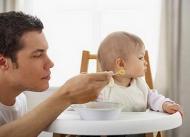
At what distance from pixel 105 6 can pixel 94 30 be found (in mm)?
240

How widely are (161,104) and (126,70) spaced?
0.25 metres

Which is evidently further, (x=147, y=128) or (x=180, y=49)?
(x=180, y=49)

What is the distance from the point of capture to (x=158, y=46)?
2801mm

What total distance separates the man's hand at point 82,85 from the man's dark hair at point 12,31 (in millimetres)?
240

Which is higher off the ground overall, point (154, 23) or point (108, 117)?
point (154, 23)

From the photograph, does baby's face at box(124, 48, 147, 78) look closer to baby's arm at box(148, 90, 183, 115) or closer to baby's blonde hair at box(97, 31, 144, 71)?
baby's blonde hair at box(97, 31, 144, 71)

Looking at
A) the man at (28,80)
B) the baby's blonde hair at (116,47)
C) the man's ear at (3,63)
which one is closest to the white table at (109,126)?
the man at (28,80)

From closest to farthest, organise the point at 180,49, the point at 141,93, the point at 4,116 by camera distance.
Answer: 1. the point at 4,116
2. the point at 141,93
3. the point at 180,49

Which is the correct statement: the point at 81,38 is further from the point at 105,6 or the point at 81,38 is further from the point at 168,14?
the point at 168,14

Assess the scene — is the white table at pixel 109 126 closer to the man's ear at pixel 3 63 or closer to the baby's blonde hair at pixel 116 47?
the man's ear at pixel 3 63

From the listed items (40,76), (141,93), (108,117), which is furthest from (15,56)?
(141,93)

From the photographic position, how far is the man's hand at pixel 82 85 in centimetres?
104

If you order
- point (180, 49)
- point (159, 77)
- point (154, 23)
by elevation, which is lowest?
point (159, 77)

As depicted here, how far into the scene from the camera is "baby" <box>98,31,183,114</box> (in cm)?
153
